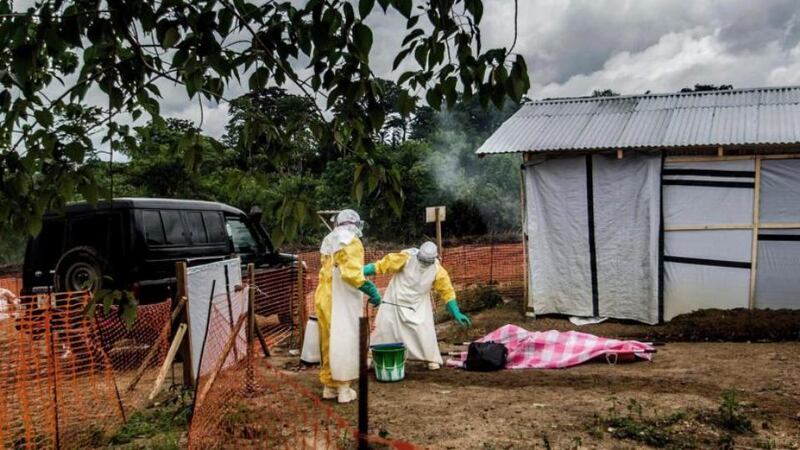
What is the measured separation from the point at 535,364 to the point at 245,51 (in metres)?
6.32

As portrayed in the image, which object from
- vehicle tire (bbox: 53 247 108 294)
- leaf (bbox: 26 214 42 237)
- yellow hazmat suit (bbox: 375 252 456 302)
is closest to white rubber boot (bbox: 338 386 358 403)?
yellow hazmat suit (bbox: 375 252 456 302)

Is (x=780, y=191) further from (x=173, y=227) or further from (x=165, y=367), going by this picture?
(x=165, y=367)

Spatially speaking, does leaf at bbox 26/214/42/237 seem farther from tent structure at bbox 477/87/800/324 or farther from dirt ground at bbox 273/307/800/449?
tent structure at bbox 477/87/800/324

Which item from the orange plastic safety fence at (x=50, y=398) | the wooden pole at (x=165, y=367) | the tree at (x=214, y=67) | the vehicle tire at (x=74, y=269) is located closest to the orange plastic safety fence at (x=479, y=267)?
the vehicle tire at (x=74, y=269)

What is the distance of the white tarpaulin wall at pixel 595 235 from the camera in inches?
412

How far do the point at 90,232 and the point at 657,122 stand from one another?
336 inches

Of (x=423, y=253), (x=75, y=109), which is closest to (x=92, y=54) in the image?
(x=75, y=109)

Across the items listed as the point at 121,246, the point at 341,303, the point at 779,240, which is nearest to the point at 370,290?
the point at 341,303

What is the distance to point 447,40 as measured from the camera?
90.1 inches

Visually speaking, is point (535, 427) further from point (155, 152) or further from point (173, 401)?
point (155, 152)

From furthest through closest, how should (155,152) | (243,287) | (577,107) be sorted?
1. (155,152)
2. (577,107)
3. (243,287)

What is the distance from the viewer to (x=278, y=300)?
1048cm

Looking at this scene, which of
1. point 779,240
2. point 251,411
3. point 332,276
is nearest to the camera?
point 251,411

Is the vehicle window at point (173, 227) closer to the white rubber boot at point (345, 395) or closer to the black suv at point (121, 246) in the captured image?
the black suv at point (121, 246)
